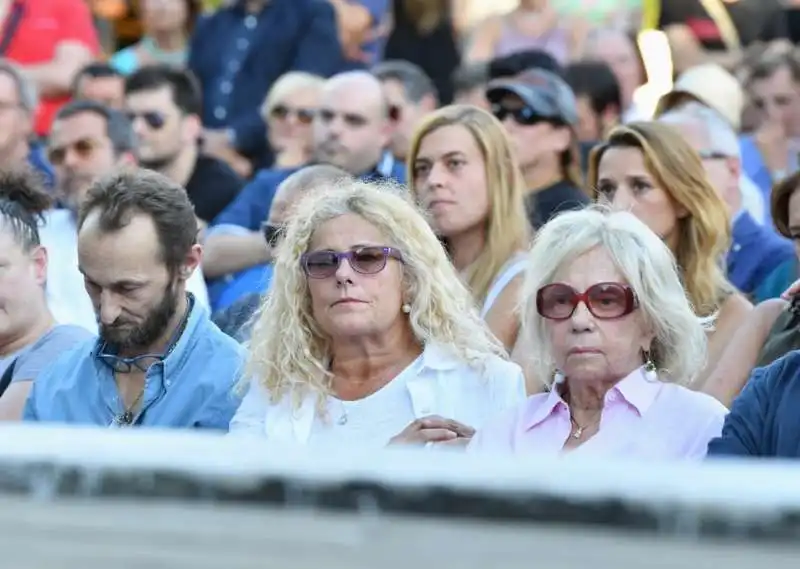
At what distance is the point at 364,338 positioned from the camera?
4.54 metres

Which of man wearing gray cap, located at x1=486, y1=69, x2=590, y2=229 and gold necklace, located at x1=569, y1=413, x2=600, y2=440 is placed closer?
gold necklace, located at x1=569, y1=413, x2=600, y2=440

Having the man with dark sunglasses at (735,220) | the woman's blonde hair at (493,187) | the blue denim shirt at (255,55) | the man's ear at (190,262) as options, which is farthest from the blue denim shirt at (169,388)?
the blue denim shirt at (255,55)

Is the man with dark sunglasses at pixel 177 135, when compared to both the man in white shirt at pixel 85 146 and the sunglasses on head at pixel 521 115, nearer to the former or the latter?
the man in white shirt at pixel 85 146

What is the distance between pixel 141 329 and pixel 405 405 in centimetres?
86

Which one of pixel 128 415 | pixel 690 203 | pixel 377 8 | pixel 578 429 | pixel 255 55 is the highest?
pixel 377 8

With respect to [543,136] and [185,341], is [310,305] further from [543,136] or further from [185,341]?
[543,136]

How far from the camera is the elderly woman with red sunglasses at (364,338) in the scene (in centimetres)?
441

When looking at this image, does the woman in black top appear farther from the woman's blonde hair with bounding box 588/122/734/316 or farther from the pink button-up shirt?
the pink button-up shirt

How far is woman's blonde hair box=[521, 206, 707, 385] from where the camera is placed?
406cm

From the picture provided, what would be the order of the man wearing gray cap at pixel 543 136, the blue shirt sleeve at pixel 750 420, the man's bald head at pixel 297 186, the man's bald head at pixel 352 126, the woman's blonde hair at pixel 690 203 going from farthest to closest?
the man's bald head at pixel 352 126 < the man wearing gray cap at pixel 543 136 < the man's bald head at pixel 297 186 < the woman's blonde hair at pixel 690 203 < the blue shirt sleeve at pixel 750 420

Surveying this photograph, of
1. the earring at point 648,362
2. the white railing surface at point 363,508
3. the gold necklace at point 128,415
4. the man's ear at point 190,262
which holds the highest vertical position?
the white railing surface at point 363,508

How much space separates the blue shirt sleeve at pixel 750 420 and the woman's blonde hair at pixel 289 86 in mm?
5630

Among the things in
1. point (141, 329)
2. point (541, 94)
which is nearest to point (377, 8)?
point (541, 94)

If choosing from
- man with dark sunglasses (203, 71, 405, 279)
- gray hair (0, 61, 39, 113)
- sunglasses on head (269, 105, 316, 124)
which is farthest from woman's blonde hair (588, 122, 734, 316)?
gray hair (0, 61, 39, 113)
